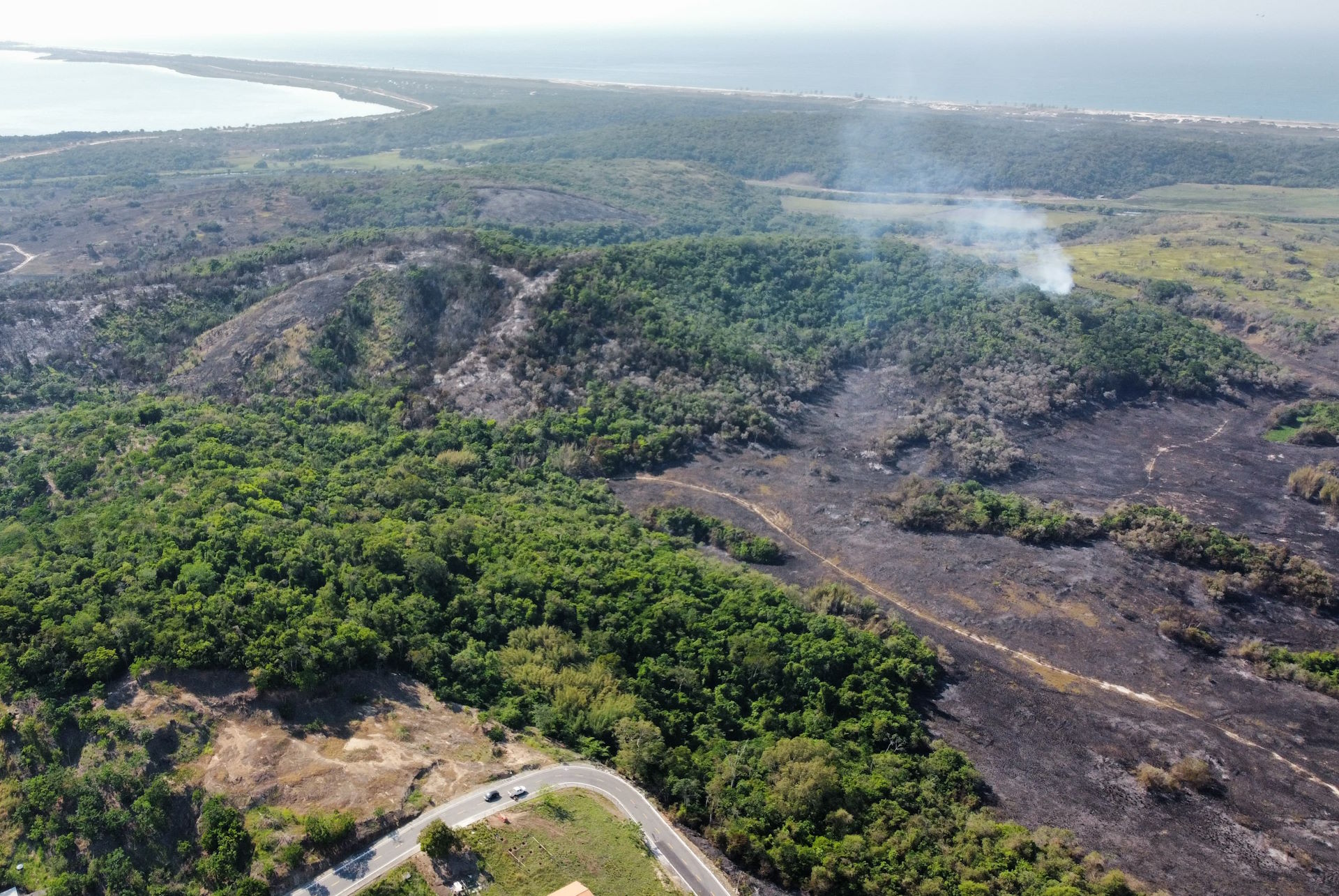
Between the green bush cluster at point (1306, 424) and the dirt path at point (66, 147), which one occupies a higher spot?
the dirt path at point (66, 147)

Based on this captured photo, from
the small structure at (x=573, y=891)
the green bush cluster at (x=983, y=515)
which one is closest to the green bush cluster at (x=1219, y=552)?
the green bush cluster at (x=983, y=515)

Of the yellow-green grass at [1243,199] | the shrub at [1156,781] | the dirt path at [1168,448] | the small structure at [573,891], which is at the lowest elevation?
→ the shrub at [1156,781]

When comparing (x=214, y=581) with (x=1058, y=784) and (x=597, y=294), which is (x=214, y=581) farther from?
(x=597, y=294)

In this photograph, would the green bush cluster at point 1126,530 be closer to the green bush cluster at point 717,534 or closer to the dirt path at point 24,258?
the green bush cluster at point 717,534

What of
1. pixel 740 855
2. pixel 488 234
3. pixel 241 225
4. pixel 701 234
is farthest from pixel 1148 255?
pixel 241 225

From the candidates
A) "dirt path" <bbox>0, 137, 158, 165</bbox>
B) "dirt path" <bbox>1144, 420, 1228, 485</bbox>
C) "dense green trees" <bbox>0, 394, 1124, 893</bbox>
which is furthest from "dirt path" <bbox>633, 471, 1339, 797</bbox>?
"dirt path" <bbox>0, 137, 158, 165</bbox>

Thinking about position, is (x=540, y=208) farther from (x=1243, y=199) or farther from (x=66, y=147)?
(x=1243, y=199)

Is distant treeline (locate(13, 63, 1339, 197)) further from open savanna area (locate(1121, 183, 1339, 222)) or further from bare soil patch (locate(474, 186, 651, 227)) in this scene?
bare soil patch (locate(474, 186, 651, 227))
